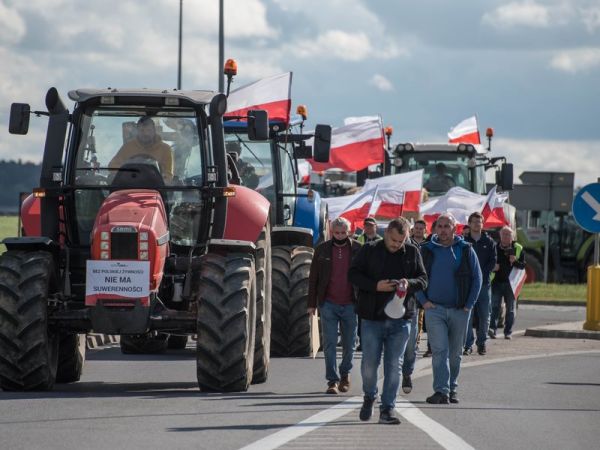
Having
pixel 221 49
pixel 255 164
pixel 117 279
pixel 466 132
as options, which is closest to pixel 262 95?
pixel 255 164

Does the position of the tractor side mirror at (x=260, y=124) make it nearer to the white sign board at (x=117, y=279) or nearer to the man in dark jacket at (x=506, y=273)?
the white sign board at (x=117, y=279)

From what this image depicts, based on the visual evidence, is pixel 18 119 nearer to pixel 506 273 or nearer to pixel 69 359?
pixel 69 359

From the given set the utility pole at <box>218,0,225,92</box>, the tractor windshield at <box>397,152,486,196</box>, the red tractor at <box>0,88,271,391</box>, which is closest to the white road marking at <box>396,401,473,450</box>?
the red tractor at <box>0,88,271,391</box>

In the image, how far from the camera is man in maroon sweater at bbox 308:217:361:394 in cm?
1664

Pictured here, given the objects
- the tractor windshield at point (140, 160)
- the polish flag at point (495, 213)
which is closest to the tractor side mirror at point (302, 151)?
the tractor windshield at point (140, 160)

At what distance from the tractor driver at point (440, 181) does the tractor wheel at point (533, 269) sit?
14734 mm

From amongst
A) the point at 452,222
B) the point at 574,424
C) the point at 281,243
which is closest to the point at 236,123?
the point at 281,243

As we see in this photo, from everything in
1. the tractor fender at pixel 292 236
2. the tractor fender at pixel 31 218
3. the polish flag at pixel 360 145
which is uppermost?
the polish flag at pixel 360 145

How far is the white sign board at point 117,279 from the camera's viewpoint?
1547cm

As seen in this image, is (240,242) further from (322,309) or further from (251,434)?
(251,434)

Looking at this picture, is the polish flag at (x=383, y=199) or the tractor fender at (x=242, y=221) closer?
the tractor fender at (x=242, y=221)

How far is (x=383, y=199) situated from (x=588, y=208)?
21.6 feet

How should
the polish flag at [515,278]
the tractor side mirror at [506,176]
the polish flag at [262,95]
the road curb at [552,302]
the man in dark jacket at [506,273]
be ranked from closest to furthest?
the polish flag at [262,95] < the man in dark jacket at [506,273] < the polish flag at [515,278] < the tractor side mirror at [506,176] < the road curb at [552,302]

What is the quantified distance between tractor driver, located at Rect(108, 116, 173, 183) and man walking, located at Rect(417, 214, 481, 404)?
2821mm
